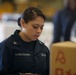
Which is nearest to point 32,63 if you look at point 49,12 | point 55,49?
point 55,49

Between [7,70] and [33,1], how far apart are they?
546 centimetres

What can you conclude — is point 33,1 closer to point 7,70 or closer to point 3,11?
point 3,11

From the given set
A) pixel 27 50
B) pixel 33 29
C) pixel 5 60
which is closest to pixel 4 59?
pixel 5 60

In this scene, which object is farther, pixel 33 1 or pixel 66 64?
pixel 33 1

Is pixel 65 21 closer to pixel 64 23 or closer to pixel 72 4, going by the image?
pixel 64 23

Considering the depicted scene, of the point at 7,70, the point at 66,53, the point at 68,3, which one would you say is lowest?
the point at 7,70

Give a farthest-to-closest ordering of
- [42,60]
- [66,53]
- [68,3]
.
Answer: [68,3] → [42,60] → [66,53]

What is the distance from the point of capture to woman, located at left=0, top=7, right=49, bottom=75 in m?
1.75

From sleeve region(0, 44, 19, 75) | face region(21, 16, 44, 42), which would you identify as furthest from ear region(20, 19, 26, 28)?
sleeve region(0, 44, 19, 75)

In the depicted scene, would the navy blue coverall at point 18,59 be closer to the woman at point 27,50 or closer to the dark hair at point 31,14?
the woman at point 27,50

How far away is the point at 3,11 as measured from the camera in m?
7.09

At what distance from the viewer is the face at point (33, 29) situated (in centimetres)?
179

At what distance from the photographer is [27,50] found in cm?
180

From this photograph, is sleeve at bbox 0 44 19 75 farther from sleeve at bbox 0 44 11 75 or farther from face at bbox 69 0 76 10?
face at bbox 69 0 76 10
